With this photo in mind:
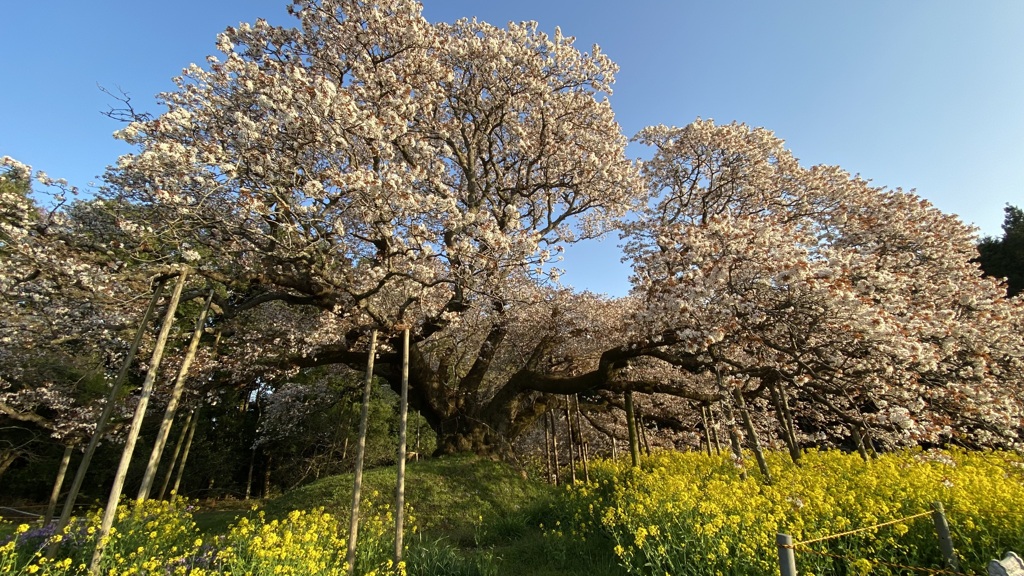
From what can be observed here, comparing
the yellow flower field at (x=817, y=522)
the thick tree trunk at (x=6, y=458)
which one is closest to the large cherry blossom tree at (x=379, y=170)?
the yellow flower field at (x=817, y=522)

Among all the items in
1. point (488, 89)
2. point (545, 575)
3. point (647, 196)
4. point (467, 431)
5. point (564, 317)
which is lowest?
point (545, 575)

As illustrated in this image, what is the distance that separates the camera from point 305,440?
69.3 ft

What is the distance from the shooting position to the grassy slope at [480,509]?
6.55 m

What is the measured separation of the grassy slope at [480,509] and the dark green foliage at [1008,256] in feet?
106

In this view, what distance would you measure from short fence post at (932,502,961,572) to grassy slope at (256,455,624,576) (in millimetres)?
3388

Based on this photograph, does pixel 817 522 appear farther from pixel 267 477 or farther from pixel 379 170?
pixel 267 477

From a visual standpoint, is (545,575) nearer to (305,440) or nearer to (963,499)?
(963,499)

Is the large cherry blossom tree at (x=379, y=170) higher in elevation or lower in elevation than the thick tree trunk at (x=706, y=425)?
higher

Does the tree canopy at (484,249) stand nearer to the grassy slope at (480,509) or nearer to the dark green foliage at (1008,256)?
the grassy slope at (480,509)

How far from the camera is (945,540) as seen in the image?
4012mm

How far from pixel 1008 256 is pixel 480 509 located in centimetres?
3783

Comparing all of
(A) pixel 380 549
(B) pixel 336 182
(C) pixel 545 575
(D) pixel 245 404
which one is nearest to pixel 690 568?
(C) pixel 545 575

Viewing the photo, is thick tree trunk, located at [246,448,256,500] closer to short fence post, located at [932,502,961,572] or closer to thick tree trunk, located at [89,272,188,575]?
thick tree trunk, located at [89,272,188,575]

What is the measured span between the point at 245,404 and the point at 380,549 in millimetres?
18460
